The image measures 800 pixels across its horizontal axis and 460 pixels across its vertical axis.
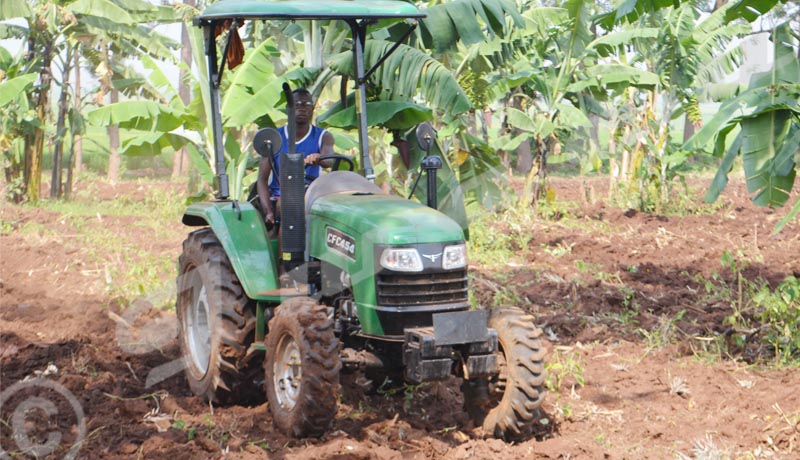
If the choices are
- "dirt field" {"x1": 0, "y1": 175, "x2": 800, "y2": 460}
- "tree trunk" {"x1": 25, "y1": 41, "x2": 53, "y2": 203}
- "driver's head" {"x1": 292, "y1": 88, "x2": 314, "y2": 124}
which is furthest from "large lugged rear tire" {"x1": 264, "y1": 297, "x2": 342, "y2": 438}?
"tree trunk" {"x1": 25, "y1": 41, "x2": 53, "y2": 203}

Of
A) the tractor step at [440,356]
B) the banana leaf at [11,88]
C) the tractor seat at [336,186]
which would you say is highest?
the banana leaf at [11,88]

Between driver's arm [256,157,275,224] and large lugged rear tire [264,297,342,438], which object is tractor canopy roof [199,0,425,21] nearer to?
driver's arm [256,157,275,224]

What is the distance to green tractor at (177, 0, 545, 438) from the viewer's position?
5195 mm

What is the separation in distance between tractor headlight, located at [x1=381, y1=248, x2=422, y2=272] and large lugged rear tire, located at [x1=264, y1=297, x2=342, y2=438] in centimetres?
44

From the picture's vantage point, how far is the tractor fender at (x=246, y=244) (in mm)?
5969

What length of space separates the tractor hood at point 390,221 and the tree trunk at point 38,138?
13.0 meters

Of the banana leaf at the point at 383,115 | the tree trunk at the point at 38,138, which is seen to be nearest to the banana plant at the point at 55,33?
the tree trunk at the point at 38,138

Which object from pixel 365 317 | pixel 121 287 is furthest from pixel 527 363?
pixel 121 287

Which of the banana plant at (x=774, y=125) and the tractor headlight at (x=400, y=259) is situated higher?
the banana plant at (x=774, y=125)

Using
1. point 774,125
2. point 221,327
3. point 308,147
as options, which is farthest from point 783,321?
point 221,327

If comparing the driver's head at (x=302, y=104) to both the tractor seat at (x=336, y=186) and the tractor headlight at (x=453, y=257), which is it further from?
the tractor headlight at (x=453, y=257)

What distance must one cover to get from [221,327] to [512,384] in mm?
1892

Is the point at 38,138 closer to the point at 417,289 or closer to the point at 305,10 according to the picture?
the point at 305,10

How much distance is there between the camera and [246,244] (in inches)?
241
